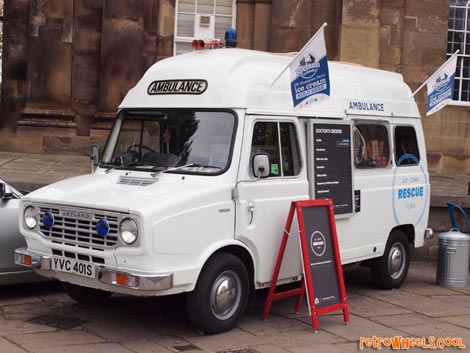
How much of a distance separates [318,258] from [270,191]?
0.86 m

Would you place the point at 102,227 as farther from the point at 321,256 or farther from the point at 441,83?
the point at 441,83

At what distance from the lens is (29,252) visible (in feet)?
23.9

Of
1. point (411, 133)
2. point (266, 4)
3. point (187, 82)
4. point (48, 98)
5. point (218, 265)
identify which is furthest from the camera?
point (266, 4)

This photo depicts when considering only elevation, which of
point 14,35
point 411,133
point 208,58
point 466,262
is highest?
point 14,35

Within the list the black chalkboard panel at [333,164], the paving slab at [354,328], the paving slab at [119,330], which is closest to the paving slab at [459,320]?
the paving slab at [354,328]

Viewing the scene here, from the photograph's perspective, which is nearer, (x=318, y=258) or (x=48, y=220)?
(x=48, y=220)

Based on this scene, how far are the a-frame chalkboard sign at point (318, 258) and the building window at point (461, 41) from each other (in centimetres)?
1260

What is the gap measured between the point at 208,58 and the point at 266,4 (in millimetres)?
10825

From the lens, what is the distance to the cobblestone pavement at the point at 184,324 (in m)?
6.82

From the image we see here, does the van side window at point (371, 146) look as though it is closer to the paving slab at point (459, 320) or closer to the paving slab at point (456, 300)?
the paving slab at point (456, 300)

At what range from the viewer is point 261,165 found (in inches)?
288

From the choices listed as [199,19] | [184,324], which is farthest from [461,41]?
[184,324]

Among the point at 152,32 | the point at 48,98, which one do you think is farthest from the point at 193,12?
the point at 48,98

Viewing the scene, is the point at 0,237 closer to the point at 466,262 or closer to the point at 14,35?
the point at 466,262
